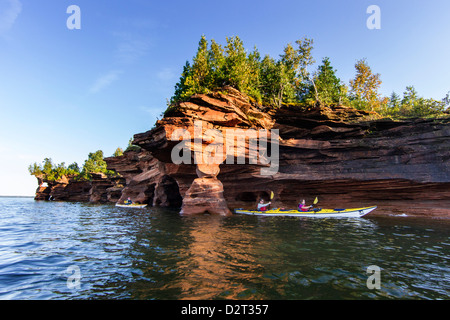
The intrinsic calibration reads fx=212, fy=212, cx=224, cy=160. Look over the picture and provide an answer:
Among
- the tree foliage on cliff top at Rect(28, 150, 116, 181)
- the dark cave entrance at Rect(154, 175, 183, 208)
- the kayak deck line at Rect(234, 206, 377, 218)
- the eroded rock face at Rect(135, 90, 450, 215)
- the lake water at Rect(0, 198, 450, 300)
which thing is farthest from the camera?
the tree foliage on cliff top at Rect(28, 150, 116, 181)

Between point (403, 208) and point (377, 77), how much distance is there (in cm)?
2162

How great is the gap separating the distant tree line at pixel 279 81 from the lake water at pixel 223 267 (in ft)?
60.9

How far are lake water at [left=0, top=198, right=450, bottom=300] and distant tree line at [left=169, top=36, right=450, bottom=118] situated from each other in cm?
1857

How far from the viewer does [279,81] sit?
29.9 metres

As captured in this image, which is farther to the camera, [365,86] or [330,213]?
[365,86]

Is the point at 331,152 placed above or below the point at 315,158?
above

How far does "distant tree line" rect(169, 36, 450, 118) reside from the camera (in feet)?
84.9

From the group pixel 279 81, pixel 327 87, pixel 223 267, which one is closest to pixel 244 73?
pixel 279 81

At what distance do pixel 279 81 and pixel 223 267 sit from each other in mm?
28398

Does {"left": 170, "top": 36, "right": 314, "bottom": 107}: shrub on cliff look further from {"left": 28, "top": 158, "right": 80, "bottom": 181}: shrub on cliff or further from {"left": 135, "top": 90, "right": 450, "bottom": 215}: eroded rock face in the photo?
{"left": 28, "top": 158, "right": 80, "bottom": 181}: shrub on cliff

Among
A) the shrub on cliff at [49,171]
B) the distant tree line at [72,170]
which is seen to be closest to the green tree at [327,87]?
the distant tree line at [72,170]

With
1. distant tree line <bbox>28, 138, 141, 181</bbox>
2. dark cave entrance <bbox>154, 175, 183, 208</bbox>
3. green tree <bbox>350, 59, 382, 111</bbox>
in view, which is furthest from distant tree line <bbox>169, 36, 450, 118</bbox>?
distant tree line <bbox>28, 138, 141, 181</bbox>

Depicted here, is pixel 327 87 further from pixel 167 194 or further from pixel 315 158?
pixel 167 194
